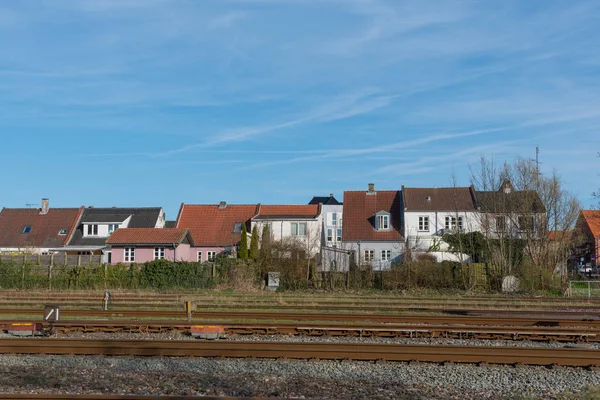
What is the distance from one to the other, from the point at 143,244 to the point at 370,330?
34639 mm

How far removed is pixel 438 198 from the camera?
59500 mm

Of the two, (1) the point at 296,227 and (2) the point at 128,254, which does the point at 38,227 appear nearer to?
(2) the point at 128,254

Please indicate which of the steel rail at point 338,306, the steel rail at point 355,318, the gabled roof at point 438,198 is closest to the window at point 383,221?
the gabled roof at point 438,198

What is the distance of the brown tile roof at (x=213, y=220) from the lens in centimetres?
5853

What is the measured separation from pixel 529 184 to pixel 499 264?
893 centimetres

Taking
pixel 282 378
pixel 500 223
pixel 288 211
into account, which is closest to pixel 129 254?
pixel 288 211

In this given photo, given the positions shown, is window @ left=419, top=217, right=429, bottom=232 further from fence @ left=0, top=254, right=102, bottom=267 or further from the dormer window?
fence @ left=0, top=254, right=102, bottom=267

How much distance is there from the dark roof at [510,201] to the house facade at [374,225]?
47.1 ft

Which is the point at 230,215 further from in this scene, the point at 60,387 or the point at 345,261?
the point at 60,387

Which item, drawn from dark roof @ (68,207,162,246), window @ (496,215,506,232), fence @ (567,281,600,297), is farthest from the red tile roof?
dark roof @ (68,207,162,246)

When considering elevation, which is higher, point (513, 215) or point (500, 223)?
point (513, 215)

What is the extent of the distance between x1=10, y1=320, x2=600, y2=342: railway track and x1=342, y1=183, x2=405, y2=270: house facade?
37965mm

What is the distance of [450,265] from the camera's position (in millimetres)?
34750

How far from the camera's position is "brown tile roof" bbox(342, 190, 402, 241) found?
5788 cm
